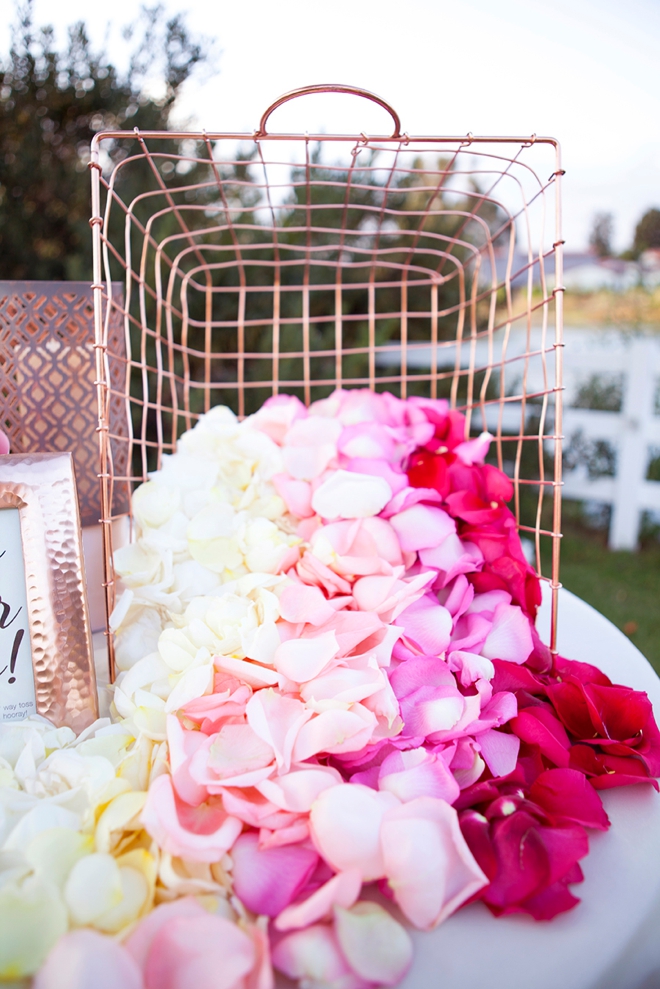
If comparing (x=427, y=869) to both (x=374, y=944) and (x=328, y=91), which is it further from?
(x=328, y=91)

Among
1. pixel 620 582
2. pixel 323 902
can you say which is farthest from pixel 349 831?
pixel 620 582

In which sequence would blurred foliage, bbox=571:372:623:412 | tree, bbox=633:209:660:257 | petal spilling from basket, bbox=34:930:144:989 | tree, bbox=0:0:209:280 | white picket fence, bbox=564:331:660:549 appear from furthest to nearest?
tree, bbox=633:209:660:257 < blurred foliage, bbox=571:372:623:412 < white picket fence, bbox=564:331:660:549 < tree, bbox=0:0:209:280 < petal spilling from basket, bbox=34:930:144:989

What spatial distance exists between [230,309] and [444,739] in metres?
1.85

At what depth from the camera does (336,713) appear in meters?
0.45

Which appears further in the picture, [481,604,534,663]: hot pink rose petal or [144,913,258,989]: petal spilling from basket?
[481,604,534,663]: hot pink rose petal

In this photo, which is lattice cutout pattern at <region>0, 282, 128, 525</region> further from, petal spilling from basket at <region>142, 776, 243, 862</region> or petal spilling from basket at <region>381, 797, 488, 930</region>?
petal spilling from basket at <region>381, 797, 488, 930</region>

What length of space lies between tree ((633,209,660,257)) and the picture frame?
15.4ft

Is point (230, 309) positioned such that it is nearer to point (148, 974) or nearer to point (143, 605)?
point (143, 605)

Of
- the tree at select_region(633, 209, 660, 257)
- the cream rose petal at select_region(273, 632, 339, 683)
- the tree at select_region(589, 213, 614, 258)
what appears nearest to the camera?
the cream rose petal at select_region(273, 632, 339, 683)

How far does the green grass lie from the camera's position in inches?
77.9

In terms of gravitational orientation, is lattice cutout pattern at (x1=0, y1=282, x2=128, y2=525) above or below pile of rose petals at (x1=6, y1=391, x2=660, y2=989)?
above

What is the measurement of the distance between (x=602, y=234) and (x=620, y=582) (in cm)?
306

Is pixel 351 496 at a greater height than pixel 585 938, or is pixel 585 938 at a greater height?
pixel 351 496

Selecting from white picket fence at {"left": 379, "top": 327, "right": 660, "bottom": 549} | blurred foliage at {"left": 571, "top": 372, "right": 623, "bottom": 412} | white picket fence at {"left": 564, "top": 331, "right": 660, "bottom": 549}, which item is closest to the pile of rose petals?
white picket fence at {"left": 379, "top": 327, "right": 660, "bottom": 549}
